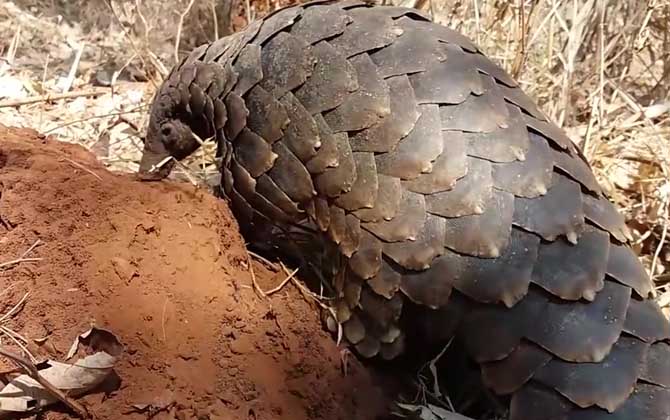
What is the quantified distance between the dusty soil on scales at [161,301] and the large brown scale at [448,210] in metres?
0.13

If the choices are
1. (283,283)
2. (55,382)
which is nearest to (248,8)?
(283,283)

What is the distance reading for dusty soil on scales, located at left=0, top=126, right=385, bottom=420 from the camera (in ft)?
6.04

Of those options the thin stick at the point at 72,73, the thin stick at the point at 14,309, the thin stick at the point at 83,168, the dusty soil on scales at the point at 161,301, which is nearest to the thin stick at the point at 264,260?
the dusty soil on scales at the point at 161,301

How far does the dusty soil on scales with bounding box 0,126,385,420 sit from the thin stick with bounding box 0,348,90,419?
2cm

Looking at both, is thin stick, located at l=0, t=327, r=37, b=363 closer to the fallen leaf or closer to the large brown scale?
the fallen leaf

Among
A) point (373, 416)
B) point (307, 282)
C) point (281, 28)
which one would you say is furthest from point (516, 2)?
point (373, 416)

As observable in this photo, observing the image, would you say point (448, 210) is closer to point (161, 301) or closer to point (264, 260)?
point (264, 260)

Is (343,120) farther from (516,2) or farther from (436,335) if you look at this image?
(516,2)

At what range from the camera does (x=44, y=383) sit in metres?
1.69

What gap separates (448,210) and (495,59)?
149 centimetres

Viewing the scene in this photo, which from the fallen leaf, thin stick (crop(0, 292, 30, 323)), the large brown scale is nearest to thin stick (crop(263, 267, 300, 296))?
the large brown scale

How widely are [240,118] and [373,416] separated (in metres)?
0.78

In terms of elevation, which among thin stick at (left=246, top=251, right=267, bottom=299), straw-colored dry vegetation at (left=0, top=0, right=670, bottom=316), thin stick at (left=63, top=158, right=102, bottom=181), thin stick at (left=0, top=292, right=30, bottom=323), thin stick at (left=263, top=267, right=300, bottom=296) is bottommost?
straw-colored dry vegetation at (left=0, top=0, right=670, bottom=316)

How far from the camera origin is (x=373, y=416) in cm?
198
